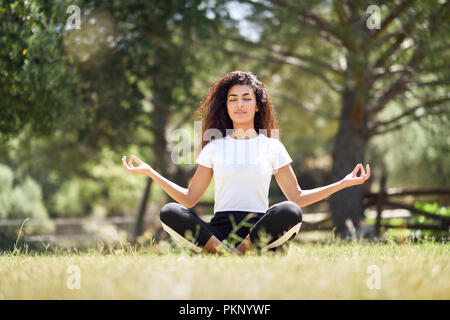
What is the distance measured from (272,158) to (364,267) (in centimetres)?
169

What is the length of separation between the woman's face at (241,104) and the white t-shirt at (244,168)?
21 centimetres

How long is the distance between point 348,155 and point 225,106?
6.98 m

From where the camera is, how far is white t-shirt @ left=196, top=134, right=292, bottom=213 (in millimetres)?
4250

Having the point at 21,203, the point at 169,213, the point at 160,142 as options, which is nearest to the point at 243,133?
the point at 169,213

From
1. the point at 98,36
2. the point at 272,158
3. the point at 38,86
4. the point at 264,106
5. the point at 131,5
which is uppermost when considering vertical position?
the point at 131,5

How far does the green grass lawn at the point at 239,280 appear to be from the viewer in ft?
7.75

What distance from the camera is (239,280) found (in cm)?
254

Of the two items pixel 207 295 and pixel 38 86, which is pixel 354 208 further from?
pixel 207 295

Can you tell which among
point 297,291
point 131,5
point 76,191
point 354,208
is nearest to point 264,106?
point 297,291
